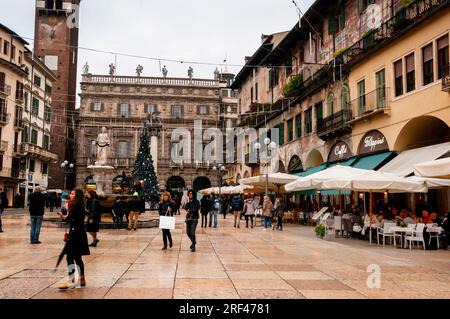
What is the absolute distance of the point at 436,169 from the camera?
1141cm

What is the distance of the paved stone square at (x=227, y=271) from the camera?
7613mm

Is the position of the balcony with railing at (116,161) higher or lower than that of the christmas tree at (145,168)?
higher

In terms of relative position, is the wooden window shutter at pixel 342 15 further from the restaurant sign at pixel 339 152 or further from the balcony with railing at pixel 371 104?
the restaurant sign at pixel 339 152

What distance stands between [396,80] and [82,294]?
60.8 ft

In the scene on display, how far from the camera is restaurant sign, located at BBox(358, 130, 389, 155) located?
2272 cm

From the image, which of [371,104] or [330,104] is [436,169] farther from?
[330,104]

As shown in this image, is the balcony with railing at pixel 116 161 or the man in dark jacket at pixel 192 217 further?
the balcony with railing at pixel 116 161

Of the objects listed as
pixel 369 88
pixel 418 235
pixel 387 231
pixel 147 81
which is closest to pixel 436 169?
pixel 418 235

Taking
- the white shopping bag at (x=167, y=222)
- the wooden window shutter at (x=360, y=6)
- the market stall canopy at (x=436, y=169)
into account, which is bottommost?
the white shopping bag at (x=167, y=222)

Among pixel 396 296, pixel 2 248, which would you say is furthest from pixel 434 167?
pixel 2 248

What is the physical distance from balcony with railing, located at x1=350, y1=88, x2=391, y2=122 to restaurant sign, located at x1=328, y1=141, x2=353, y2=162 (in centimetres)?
213

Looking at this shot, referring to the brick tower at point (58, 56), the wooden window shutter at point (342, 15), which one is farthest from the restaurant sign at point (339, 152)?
the brick tower at point (58, 56)

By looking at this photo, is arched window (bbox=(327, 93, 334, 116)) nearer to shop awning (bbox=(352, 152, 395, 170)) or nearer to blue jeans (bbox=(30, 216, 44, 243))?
shop awning (bbox=(352, 152, 395, 170))

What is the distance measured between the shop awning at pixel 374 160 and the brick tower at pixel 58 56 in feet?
155
